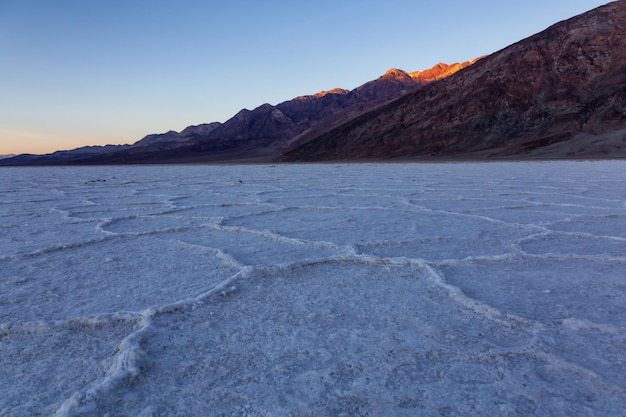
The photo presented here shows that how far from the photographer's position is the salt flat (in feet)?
3.44

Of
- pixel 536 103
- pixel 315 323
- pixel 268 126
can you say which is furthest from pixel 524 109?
pixel 268 126

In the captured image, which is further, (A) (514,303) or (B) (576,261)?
(B) (576,261)

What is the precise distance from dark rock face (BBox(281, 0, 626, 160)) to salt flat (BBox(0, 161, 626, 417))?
2829cm

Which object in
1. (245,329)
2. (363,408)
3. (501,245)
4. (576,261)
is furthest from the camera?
(501,245)

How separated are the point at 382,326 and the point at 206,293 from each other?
723mm

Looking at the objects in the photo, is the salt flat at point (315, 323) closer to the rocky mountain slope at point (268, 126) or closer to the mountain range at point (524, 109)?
the mountain range at point (524, 109)

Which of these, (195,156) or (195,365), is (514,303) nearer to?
(195,365)

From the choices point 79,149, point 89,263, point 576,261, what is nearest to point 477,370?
point 576,261

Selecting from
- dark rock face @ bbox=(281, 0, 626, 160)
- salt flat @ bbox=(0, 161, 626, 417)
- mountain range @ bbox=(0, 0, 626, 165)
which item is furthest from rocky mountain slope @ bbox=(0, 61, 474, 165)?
salt flat @ bbox=(0, 161, 626, 417)

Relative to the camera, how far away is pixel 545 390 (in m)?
1.07

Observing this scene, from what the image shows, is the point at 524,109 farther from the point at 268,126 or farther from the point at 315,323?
the point at 268,126

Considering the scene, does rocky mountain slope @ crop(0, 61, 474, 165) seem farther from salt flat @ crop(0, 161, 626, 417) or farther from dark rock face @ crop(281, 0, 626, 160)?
salt flat @ crop(0, 161, 626, 417)

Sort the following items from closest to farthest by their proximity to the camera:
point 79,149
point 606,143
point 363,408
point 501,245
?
point 363,408 → point 501,245 → point 606,143 → point 79,149

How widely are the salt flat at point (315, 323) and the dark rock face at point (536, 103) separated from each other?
2829 cm
